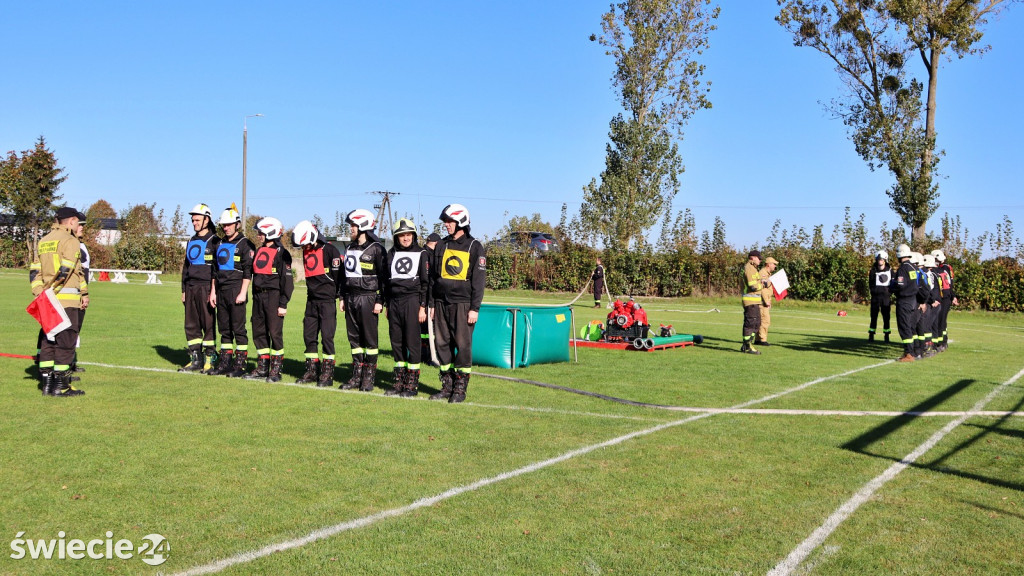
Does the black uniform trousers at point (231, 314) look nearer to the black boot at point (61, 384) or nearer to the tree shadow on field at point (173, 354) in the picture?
the tree shadow on field at point (173, 354)

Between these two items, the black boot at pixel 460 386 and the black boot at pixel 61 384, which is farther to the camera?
the black boot at pixel 460 386

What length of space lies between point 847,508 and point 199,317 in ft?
30.8

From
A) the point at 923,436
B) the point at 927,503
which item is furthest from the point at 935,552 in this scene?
the point at 923,436

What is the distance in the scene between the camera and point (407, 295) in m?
10.1

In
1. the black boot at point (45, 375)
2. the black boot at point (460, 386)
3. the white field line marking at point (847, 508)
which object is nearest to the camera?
the white field line marking at point (847, 508)

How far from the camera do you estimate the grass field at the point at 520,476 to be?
4.71 m

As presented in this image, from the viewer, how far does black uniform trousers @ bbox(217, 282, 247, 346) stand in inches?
447

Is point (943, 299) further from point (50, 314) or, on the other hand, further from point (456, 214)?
point (50, 314)

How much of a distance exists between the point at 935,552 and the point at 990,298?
35.8 meters

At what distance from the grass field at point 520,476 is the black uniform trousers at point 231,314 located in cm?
78

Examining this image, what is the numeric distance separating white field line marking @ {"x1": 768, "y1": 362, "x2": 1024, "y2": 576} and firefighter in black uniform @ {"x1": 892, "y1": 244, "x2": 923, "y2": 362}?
751cm

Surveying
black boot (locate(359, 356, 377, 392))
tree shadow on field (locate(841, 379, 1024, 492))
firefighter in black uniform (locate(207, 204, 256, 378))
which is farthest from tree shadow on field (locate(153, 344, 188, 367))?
tree shadow on field (locate(841, 379, 1024, 492))

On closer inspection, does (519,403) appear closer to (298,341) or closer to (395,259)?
(395,259)

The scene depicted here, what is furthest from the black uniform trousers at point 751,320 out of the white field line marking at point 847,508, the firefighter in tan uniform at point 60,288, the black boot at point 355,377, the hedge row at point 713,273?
the hedge row at point 713,273
